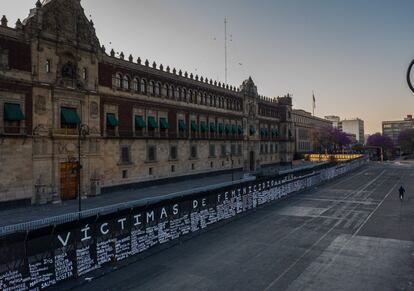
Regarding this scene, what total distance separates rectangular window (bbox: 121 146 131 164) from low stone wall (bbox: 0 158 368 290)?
774 inches

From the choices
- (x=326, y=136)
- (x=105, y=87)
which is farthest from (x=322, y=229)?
(x=326, y=136)

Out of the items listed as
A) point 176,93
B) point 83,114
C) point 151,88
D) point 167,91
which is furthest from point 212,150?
point 83,114

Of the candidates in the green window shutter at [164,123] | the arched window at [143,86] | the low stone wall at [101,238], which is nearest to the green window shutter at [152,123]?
the green window shutter at [164,123]

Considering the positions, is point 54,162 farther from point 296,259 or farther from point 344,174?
point 344,174

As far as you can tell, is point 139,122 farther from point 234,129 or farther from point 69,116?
point 234,129

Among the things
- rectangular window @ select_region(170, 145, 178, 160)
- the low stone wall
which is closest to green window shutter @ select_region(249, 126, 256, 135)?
rectangular window @ select_region(170, 145, 178, 160)

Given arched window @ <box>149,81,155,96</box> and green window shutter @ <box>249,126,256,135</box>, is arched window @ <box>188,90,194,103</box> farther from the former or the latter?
green window shutter @ <box>249,126,256,135</box>

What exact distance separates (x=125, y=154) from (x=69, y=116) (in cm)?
915

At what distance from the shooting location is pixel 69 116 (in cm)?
3488

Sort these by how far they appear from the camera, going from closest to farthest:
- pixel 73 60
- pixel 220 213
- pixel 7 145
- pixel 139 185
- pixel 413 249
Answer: pixel 413 249 < pixel 220 213 < pixel 7 145 < pixel 73 60 < pixel 139 185

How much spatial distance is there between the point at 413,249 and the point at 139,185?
106 ft

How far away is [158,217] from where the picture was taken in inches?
730

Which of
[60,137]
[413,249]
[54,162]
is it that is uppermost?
[60,137]

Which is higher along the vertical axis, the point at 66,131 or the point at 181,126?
Result: the point at 181,126
